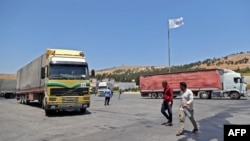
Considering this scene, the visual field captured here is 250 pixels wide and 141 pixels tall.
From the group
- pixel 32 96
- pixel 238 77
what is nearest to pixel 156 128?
pixel 32 96

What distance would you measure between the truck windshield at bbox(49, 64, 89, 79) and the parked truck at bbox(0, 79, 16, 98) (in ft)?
129

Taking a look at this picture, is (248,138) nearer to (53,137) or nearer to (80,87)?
(53,137)

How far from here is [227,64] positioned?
11144cm

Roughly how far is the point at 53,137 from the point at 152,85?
33340 mm

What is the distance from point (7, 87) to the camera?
54719 millimetres

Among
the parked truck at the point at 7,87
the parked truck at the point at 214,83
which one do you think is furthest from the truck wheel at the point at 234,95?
the parked truck at the point at 7,87

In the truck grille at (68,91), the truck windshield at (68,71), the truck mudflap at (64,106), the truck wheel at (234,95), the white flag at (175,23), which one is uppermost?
the white flag at (175,23)

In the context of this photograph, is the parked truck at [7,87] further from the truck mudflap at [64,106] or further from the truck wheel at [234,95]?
the truck mudflap at [64,106]

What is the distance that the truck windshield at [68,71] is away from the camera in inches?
713

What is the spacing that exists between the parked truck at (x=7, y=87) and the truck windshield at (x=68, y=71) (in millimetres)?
39315

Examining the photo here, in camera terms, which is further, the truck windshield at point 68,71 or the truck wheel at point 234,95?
the truck wheel at point 234,95

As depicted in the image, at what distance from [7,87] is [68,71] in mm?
40068

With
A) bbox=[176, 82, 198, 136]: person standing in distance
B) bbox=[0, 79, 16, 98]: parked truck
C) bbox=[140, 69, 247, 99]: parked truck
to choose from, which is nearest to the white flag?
bbox=[140, 69, 247, 99]: parked truck

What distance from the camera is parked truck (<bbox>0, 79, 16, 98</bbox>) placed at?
2135 inches
